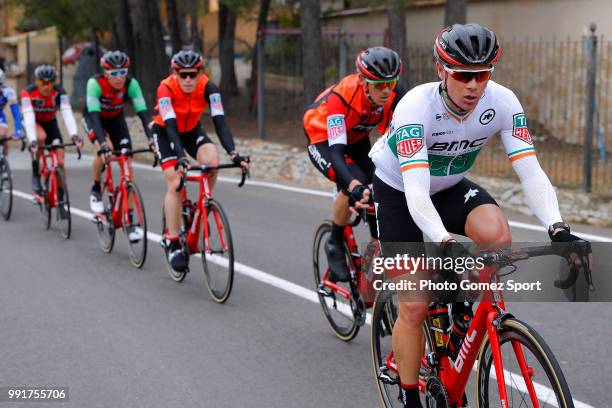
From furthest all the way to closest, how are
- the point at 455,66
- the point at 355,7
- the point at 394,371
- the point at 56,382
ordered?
1. the point at 355,7
2. the point at 56,382
3. the point at 394,371
4. the point at 455,66

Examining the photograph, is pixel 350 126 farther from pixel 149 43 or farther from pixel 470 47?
pixel 149 43

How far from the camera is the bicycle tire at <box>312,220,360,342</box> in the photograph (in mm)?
6418

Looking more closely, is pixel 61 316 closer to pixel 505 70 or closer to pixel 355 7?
pixel 505 70

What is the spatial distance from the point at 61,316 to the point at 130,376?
1698 millimetres

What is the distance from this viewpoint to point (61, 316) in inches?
284

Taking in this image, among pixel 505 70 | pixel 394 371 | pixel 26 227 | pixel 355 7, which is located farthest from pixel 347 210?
pixel 355 7

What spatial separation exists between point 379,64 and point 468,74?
181cm

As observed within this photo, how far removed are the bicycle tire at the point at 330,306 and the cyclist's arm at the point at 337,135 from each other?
0.79 metres

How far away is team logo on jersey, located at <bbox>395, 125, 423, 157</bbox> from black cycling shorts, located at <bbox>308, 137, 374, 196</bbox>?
1492mm

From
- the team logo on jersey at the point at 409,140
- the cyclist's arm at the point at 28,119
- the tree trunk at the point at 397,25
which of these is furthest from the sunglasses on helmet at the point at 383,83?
the tree trunk at the point at 397,25

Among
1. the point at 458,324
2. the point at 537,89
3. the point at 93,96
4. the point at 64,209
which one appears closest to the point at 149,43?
the point at 537,89

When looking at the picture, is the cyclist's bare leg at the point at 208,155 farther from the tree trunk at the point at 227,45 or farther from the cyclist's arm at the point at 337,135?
the tree trunk at the point at 227,45

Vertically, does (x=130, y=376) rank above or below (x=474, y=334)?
below

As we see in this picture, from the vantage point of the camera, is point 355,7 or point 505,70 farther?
point 355,7
